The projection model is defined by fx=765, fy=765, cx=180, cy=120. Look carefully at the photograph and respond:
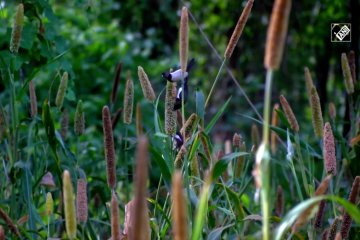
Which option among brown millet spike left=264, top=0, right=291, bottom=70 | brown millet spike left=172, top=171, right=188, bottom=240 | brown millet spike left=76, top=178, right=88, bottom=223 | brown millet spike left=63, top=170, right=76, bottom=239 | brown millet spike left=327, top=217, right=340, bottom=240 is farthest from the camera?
brown millet spike left=327, top=217, right=340, bottom=240

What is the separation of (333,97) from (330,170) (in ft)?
11.5

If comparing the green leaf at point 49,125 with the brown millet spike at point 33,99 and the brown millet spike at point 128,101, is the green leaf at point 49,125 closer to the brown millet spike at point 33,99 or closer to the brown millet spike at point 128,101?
the brown millet spike at point 128,101

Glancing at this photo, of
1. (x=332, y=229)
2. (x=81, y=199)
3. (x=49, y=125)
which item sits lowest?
(x=332, y=229)

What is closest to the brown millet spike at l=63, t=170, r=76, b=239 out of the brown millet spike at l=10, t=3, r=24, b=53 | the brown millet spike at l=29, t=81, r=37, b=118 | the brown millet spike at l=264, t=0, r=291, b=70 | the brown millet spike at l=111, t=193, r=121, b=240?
the brown millet spike at l=111, t=193, r=121, b=240

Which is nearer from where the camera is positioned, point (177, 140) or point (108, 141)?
point (108, 141)

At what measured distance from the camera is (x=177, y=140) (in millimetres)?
1621

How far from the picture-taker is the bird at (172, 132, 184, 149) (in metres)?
1.62

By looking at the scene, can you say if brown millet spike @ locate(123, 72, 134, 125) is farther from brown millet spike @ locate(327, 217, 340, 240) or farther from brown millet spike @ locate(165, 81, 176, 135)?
brown millet spike @ locate(327, 217, 340, 240)

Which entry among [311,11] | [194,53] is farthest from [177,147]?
[194,53]

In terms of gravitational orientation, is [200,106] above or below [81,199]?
above

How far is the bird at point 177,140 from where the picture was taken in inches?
63.6

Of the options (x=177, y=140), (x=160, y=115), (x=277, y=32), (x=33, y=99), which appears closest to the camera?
(x=277, y=32)

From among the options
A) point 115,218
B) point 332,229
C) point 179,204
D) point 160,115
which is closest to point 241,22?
point 332,229

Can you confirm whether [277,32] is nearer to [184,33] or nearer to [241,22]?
[184,33]
